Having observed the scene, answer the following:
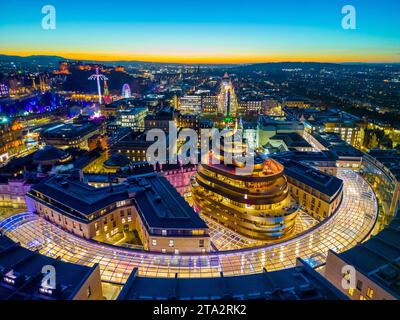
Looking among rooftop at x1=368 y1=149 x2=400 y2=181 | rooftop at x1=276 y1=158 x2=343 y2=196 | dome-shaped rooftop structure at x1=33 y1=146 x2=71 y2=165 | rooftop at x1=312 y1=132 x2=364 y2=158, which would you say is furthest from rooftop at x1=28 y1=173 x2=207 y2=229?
rooftop at x1=312 y1=132 x2=364 y2=158

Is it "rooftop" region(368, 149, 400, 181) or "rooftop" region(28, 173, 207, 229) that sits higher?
"rooftop" region(368, 149, 400, 181)

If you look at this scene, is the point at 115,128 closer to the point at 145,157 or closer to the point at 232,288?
the point at 145,157

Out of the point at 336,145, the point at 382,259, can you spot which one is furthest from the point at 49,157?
the point at 336,145

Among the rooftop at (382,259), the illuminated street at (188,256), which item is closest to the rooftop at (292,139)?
the illuminated street at (188,256)

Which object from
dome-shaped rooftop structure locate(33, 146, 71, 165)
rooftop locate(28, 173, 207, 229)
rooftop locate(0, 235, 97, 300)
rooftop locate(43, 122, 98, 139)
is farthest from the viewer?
rooftop locate(43, 122, 98, 139)

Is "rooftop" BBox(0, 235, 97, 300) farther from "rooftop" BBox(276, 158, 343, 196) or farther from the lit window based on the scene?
"rooftop" BBox(276, 158, 343, 196)

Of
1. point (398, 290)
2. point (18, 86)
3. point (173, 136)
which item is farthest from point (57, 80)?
point (398, 290)

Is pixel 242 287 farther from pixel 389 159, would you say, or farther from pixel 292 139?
pixel 292 139

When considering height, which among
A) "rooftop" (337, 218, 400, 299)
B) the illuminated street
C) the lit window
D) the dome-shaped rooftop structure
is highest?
the dome-shaped rooftop structure
